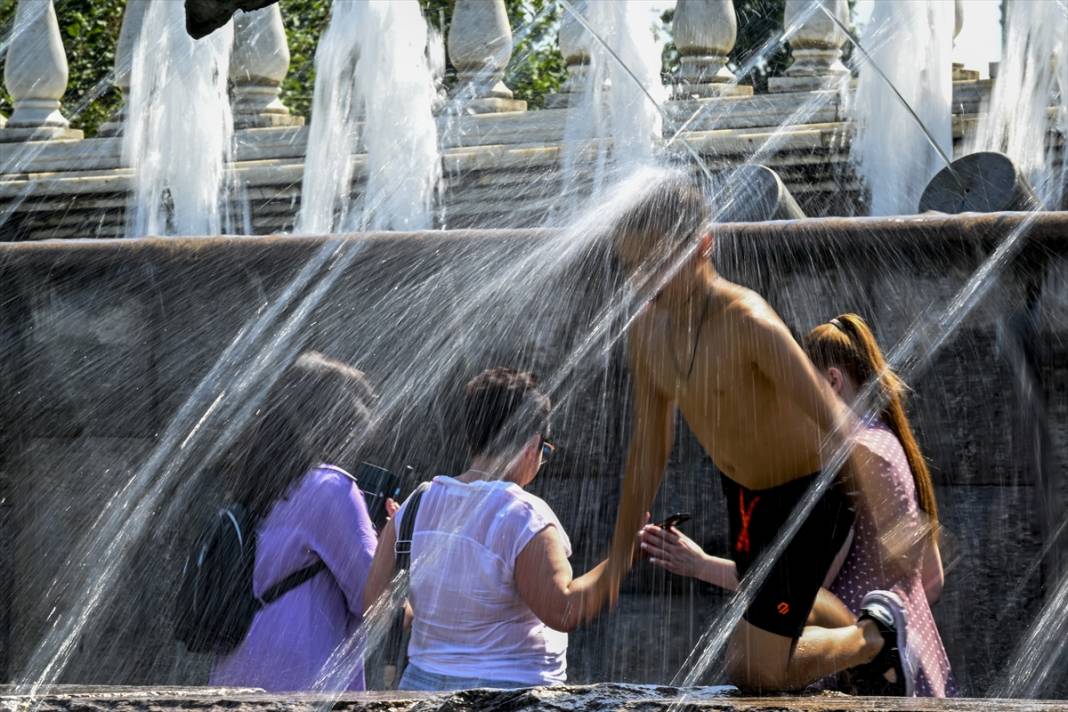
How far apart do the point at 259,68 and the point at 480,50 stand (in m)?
1.29

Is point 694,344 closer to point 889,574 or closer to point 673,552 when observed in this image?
point 673,552

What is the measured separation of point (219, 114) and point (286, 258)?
417 centimetres

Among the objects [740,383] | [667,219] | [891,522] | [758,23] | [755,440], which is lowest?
[758,23]

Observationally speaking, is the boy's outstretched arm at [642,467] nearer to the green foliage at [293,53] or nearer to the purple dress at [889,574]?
the purple dress at [889,574]

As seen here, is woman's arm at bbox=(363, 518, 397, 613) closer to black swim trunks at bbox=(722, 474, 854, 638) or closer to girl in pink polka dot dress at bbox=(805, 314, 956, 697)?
black swim trunks at bbox=(722, 474, 854, 638)

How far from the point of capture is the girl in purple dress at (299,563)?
4152 mm

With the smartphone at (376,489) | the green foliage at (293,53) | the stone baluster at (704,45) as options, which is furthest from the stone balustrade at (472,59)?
the green foliage at (293,53)

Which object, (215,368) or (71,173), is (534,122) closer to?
(71,173)

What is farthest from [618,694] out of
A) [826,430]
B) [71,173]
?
[71,173]

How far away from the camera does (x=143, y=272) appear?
557 cm

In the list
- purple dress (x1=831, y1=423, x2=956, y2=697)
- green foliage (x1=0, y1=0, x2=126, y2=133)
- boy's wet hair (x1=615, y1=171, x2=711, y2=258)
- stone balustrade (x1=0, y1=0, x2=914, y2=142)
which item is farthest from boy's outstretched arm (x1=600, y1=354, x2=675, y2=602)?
green foliage (x1=0, y1=0, x2=126, y2=133)

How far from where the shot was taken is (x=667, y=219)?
3.86 m

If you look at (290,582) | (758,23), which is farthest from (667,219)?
(758,23)

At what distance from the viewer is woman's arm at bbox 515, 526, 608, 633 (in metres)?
3.87
